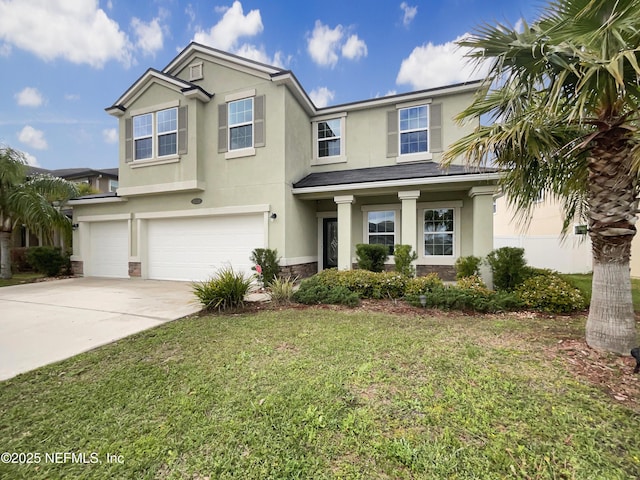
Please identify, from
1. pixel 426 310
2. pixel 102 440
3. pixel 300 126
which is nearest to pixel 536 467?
pixel 102 440

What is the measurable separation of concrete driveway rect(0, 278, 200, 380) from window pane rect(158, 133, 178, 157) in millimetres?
4971

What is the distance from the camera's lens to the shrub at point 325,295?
6.89 meters

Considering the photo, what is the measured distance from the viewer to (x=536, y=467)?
209 centimetres

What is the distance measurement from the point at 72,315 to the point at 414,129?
38.1 feet

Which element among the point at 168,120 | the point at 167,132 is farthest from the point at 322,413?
the point at 168,120

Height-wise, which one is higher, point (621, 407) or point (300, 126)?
point (300, 126)

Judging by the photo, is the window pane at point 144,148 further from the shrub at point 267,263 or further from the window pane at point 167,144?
the shrub at point 267,263

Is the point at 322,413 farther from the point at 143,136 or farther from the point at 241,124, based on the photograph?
the point at 143,136

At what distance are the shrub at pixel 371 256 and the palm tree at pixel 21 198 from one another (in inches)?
510

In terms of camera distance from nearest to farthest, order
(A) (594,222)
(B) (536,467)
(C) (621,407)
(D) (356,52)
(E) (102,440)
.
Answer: (B) (536,467) → (E) (102,440) → (C) (621,407) → (A) (594,222) → (D) (356,52)

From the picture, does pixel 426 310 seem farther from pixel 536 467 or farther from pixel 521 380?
pixel 536 467

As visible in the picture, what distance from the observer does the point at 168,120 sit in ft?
35.7

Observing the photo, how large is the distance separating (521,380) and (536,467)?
4.43ft

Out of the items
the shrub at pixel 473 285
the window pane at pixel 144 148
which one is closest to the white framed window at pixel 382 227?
the shrub at pixel 473 285
